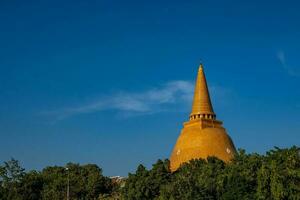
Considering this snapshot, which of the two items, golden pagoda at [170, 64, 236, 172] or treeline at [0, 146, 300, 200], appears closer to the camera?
treeline at [0, 146, 300, 200]

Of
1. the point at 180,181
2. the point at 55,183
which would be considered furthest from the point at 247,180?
the point at 55,183

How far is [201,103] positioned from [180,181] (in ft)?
97.5

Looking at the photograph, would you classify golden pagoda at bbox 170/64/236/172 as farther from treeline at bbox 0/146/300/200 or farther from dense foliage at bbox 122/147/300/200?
dense foliage at bbox 122/147/300/200

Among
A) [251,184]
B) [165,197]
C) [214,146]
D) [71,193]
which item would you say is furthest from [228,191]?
[214,146]

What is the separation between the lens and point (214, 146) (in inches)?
2712

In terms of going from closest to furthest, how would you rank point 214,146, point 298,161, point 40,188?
point 298,161, point 40,188, point 214,146

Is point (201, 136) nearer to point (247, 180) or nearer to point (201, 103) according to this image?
point (201, 103)

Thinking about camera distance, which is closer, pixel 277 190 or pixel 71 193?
pixel 277 190

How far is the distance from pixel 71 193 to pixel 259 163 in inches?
893

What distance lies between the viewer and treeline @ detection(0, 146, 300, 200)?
136 feet

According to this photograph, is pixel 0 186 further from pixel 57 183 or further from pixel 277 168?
pixel 277 168

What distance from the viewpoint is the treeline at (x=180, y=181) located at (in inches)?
1630

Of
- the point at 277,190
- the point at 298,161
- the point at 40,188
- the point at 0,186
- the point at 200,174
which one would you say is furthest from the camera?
the point at 40,188

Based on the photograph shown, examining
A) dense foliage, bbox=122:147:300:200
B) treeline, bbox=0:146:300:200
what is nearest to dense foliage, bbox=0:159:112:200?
treeline, bbox=0:146:300:200
